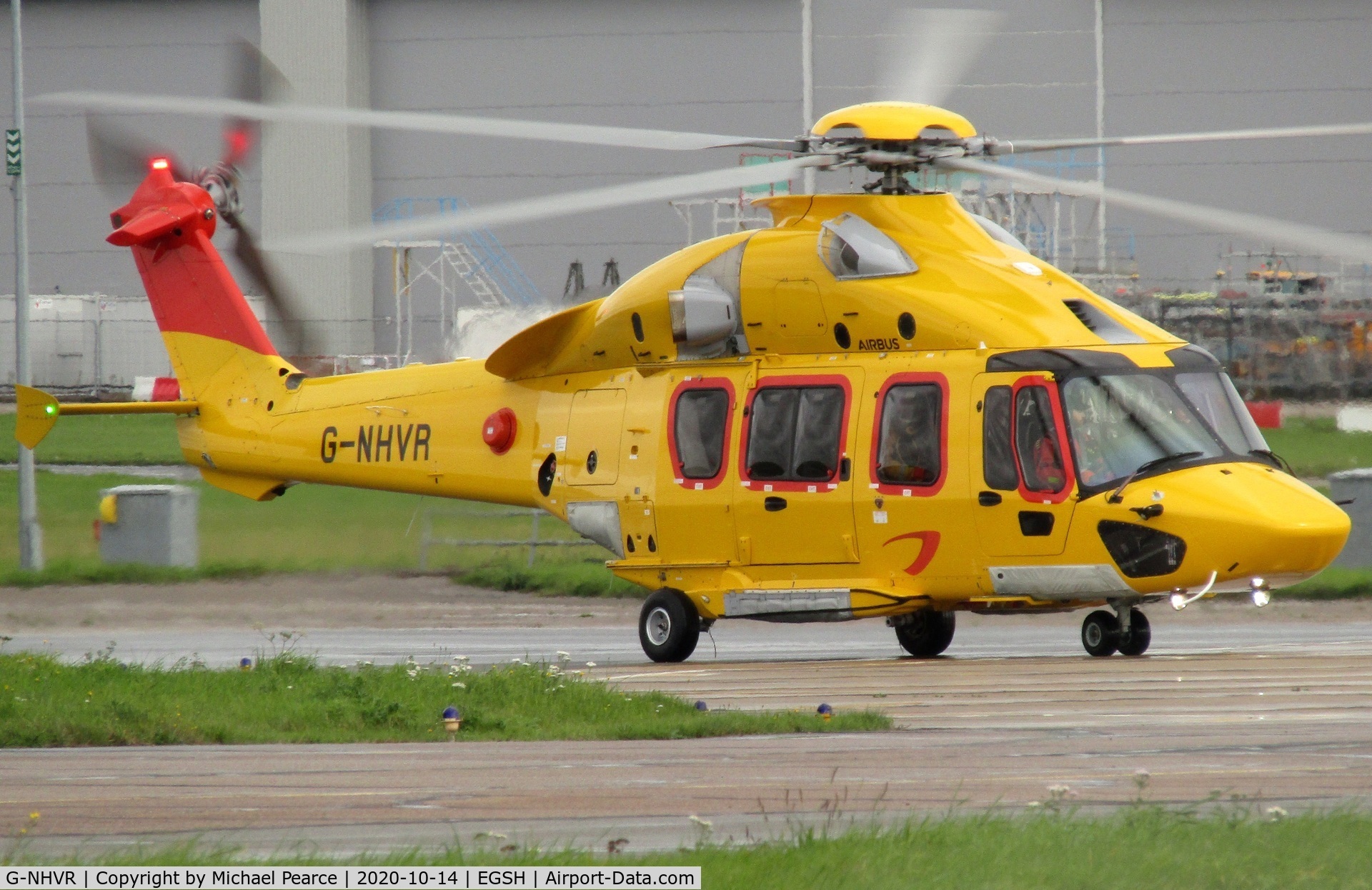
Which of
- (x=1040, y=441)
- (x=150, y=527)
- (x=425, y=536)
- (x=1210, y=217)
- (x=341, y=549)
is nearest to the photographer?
(x=1040, y=441)

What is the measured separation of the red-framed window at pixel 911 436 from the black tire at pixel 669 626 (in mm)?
2210

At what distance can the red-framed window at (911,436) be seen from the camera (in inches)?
575

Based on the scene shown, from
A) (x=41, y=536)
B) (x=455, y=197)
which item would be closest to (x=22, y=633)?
(x=41, y=536)

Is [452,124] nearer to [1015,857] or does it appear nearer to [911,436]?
[911,436]

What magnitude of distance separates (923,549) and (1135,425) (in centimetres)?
194

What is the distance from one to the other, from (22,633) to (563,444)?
658 cm

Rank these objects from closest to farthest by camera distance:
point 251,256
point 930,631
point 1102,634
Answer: point 1102,634
point 930,631
point 251,256

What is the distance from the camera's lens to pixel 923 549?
1466 centimetres

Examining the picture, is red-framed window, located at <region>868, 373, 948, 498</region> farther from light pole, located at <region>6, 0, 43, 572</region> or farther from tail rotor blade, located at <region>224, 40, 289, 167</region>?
light pole, located at <region>6, 0, 43, 572</region>

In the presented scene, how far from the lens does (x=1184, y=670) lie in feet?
43.4

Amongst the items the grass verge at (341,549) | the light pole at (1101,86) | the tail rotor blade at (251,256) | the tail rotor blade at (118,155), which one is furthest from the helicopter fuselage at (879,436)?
the light pole at (1101,86)

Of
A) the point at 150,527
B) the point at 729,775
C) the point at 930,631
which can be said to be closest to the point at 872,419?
the point at 930,631

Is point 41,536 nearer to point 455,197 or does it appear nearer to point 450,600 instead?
point 450,600

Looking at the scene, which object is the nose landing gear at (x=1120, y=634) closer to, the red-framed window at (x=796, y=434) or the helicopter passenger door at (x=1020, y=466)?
the helicopter passenger door at (x=1020, y=466)
